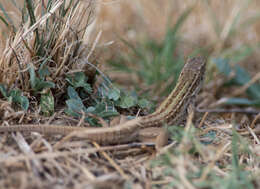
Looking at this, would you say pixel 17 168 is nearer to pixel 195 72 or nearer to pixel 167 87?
pixel 195 72

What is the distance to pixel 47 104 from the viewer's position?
3.47 metres

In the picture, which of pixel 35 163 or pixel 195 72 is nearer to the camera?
pixel 35 163

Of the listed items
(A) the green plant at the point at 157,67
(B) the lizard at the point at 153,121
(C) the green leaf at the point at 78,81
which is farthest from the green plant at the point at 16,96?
(A) the green plant at the point at 157,67

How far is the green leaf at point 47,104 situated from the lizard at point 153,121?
17.7 inches

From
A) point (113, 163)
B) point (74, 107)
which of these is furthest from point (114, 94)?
point (113, 163)

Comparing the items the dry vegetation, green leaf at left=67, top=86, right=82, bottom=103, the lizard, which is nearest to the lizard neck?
the lizard

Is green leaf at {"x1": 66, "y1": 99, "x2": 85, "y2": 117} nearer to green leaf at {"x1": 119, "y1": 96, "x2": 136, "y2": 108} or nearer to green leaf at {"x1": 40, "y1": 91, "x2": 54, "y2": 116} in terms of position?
green leaf at {"x1": 40, "y1": 91, "x2": 54, "y2": 116}

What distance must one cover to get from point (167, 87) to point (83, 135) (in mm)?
2983

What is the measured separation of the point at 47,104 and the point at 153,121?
1178 millimetres

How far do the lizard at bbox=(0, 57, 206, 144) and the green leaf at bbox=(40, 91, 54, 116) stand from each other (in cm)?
45

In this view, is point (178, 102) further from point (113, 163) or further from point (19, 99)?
point (19, 99)

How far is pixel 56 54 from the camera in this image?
3666mm

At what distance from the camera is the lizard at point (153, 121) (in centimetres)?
297

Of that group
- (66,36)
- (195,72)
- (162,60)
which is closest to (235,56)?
(162,60)
